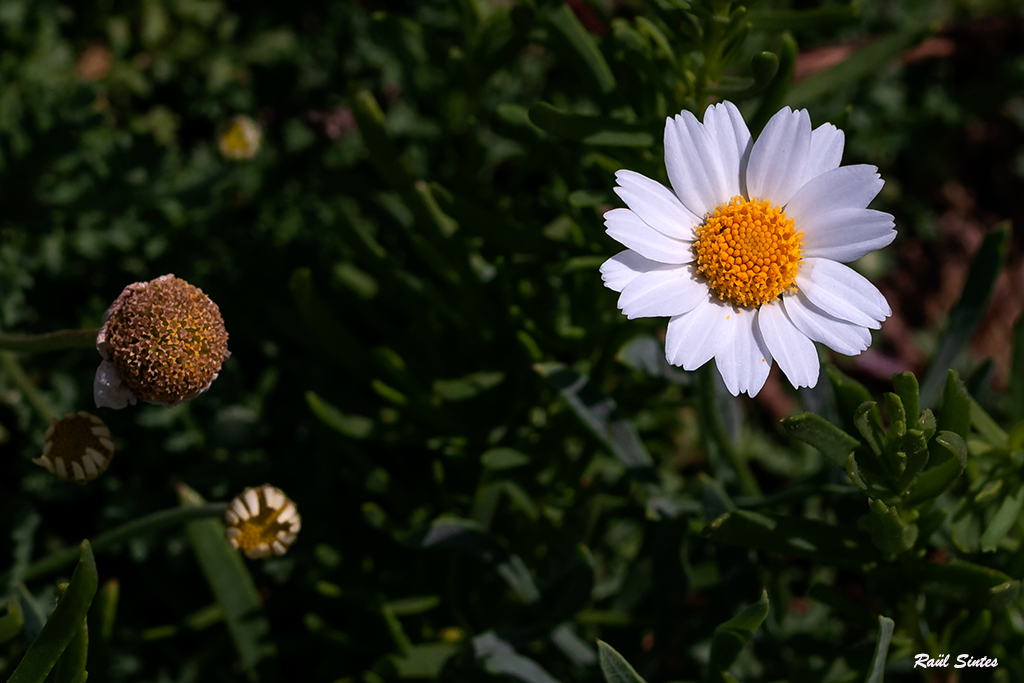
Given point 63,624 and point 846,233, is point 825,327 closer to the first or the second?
point 846,233

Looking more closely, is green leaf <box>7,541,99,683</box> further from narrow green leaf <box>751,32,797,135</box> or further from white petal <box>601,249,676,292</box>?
narrow green leaf <box>751,32,797,135</box>

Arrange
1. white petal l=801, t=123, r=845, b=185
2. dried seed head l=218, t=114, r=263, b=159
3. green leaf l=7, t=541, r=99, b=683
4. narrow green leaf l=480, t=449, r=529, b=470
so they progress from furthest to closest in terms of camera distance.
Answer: dried seed head l=218, t=114, r=263, b=159 < narrow green leaf l=480, t=449, r=529, b=470 < white petal l=801, t=123, r=845, b=185 < green leaf l=7, t=541, r=99, b=683

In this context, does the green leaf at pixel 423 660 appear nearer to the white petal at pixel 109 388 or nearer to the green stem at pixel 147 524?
the green stem at pixel 147 524

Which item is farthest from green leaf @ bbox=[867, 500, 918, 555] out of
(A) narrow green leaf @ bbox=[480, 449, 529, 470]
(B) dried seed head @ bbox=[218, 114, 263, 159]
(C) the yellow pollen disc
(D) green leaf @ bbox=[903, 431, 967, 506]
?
(B) dried seed head @ bbox=[218, 114, 263, 159]

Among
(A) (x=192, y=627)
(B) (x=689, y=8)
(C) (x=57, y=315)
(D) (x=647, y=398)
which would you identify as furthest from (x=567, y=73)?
(A) (x=192, y=627)

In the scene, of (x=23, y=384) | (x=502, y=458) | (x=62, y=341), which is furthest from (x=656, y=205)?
(x=23, y=384)
